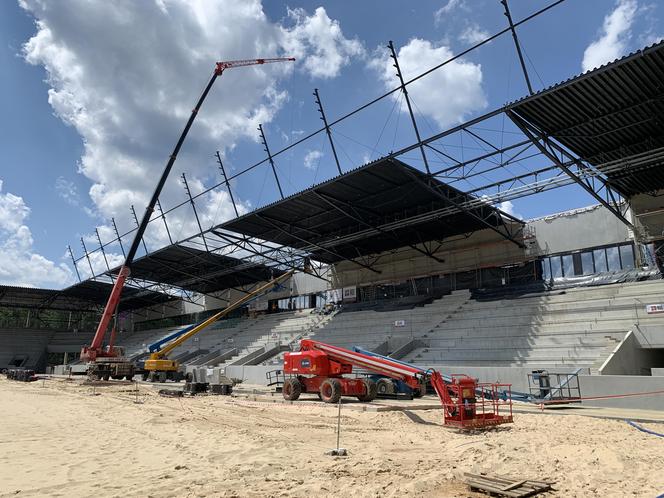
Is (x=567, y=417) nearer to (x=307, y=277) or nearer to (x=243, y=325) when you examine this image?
(x=307, y=277)

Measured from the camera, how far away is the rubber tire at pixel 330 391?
58.5ft

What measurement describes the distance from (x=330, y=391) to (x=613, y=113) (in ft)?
49.3

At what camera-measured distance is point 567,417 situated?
12.7m

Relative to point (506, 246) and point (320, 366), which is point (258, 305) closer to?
point (506, 246)

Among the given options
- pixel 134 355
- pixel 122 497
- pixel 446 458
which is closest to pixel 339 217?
pixel 446 458

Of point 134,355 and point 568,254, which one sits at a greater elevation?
point 568,254

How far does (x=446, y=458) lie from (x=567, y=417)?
6.01m

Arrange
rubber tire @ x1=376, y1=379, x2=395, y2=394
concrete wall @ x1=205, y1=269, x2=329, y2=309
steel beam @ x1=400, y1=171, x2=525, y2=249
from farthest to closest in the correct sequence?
concrete wall @ x1=205, y1=269, x2=329, y2=309 < steel beam @ x1=400, y1=171, x2=525, y2=249 < rubber tire @ x1=376, y1=379, x2=395, y2=394

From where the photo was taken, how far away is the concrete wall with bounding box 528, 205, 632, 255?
88.5ft

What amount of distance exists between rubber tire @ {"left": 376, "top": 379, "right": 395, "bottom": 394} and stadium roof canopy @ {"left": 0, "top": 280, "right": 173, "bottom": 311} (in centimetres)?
4371

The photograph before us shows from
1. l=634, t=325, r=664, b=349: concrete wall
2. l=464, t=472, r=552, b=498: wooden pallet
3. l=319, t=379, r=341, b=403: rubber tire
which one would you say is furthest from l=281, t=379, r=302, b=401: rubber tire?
l=634, t=325, r=664, b=349: concrete wall

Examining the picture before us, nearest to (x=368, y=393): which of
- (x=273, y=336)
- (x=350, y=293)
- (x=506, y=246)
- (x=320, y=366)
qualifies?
(x=320, y=366)

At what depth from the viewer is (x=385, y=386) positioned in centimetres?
1873

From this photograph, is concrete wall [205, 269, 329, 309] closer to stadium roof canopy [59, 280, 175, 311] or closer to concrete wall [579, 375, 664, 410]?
stadium roof canopy [59, 280, 175, 311]
